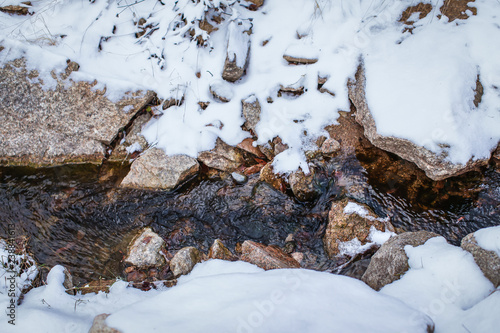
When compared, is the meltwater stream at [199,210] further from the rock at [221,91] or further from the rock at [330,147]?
the rock at [221,91]

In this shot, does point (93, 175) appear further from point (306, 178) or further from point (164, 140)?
point (306, 178)

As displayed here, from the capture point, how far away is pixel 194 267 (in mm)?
3207

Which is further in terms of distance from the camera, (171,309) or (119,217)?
(119,217)

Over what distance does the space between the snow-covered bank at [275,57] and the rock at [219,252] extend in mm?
1409

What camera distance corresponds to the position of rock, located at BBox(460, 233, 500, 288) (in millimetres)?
1932

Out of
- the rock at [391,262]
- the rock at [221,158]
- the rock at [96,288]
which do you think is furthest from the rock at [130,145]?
the rock at [391,262]

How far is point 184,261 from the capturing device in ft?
10.6

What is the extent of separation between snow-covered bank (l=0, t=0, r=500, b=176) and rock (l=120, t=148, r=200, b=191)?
0.69ft

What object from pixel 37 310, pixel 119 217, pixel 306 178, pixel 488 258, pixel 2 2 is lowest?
pixel 119 217

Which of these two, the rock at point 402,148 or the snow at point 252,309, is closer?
the snow at point 252,309

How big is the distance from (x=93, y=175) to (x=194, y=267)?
2465 millimetres

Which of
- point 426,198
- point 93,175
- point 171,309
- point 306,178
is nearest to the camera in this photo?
point 171,309

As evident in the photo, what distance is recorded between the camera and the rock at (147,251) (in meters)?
3.47

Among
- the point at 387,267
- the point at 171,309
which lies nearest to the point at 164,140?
the point at 171,309
